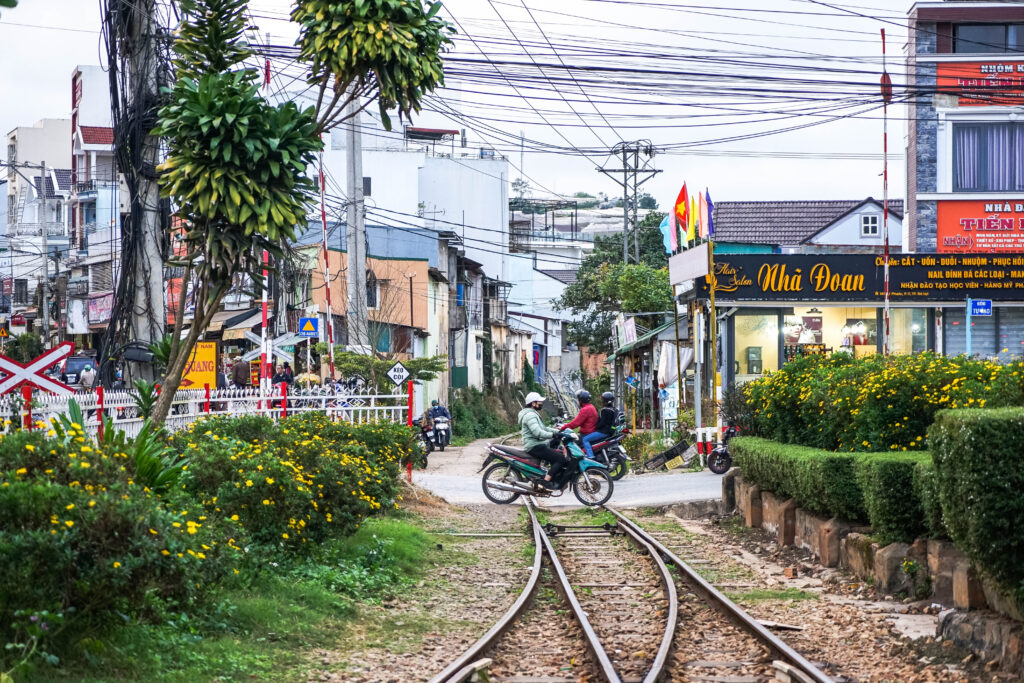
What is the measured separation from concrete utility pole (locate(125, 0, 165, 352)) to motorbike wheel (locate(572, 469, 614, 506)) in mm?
7887

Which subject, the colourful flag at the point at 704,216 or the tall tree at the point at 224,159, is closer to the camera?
the tall tree at the point at 224,159

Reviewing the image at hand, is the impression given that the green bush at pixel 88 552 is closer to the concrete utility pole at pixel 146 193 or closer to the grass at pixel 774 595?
the grass at pixel 774 595

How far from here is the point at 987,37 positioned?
31.7 m

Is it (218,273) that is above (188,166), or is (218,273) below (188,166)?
below

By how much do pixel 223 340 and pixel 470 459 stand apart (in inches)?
532

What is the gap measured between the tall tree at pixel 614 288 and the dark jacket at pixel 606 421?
2223cm

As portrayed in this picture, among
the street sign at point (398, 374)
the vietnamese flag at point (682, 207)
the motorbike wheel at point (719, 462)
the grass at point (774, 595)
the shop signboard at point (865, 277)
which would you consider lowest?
the grass at point (774, 595)

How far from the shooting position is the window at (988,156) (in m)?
31.8

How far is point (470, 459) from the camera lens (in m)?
35.3

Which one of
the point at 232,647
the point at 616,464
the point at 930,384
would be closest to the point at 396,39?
the point at 232,647

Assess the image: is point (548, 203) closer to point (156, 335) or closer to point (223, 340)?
point (223, 340)

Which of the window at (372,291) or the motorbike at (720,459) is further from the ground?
the window at (372,291)

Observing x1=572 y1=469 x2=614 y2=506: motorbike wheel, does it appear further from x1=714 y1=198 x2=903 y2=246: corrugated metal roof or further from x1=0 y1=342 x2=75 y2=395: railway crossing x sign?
x1=714 y1=198 x2=903 y2=246: corrugated metal roof

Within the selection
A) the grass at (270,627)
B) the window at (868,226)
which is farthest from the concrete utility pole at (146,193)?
the window at (868,226)
